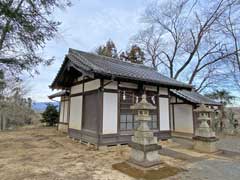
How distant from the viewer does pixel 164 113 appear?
859 cm

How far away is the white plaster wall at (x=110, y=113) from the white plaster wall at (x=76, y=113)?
1.97m

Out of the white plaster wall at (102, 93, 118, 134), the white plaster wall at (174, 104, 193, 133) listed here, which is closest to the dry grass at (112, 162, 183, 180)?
the white plaster wall at (102, 93, 118, 134)

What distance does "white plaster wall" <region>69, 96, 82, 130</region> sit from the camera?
8.37 m

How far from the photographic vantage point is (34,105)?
19.5m

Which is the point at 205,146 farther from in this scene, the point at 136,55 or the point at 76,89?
the point at 136,55

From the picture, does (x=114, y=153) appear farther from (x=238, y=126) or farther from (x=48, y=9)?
(x=238, y=126)

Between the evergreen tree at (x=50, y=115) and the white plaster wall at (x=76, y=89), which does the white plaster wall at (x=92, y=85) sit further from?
the evergreen tree at (x=50, y=115)

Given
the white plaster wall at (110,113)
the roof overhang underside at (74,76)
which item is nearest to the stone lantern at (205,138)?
the roof overhang underside at (74,76)

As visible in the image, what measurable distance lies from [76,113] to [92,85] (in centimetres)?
208

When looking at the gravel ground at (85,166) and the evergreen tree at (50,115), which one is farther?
the evergreen tree at (50,115)

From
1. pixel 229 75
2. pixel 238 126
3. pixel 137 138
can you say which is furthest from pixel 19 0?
pixel 229 75

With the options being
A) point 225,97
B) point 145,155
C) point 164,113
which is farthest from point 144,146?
point 225,97

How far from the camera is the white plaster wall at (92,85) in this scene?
23.4ft

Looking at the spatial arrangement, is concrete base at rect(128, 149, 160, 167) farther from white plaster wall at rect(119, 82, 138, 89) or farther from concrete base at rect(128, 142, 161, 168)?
white plaster wall at rect(119, 82, 138, 89)
